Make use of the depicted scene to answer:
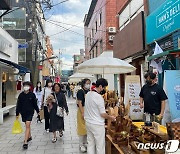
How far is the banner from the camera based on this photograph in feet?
21.1

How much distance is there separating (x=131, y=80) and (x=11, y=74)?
8117 mm

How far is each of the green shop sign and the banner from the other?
1.71m

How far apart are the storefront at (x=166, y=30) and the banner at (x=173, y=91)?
0.57 meters

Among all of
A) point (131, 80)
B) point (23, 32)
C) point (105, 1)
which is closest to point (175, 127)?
point (131, 80)

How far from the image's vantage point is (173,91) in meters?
6.52

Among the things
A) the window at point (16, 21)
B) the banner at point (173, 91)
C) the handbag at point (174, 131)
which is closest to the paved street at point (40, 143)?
the banner at point (173, 91)

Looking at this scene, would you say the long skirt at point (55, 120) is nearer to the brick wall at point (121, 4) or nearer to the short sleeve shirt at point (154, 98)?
the short sleeve shirt at point (154, 98)

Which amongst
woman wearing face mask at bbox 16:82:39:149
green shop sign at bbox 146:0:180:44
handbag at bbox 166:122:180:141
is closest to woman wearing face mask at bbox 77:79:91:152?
woman wearing face mask at bbox 16:82:39:149

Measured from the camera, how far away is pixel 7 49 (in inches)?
544

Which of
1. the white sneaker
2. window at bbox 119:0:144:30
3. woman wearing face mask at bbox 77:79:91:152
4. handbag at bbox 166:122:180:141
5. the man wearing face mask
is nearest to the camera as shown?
handbag at bbox 166:122:180:141

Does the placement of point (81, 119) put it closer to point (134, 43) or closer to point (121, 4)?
point (134, 43)

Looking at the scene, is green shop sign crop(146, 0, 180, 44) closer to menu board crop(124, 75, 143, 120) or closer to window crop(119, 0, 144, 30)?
menu board crop(124, 75, 143, 120)

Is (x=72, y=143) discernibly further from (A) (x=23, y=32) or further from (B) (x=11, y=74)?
(A) (x=23, y=32)

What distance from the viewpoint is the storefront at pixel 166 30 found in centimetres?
738
